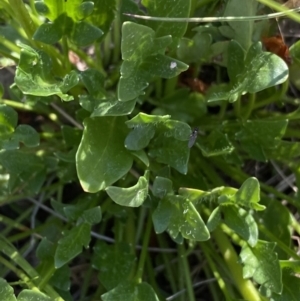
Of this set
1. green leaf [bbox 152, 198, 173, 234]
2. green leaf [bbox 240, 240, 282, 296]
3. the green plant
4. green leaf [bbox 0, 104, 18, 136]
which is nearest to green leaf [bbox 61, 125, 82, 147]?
the green plant

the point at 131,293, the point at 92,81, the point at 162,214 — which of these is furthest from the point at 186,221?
the point at 92,81

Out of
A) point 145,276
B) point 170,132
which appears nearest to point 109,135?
point 170,132

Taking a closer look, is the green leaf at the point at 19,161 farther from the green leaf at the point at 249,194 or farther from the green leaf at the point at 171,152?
the green leaf at the point at 249,194

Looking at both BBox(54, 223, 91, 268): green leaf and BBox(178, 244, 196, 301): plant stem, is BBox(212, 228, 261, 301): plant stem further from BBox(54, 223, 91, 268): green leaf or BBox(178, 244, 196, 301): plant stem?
BBox(54, 223, 91, 268): green leaf

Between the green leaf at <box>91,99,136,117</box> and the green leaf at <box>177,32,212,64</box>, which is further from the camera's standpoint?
the green leaf at <box>177,32,212,64</box>

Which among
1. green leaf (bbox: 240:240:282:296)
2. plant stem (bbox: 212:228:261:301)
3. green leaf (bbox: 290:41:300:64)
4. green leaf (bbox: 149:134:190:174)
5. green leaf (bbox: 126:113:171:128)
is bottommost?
plant stem (bbox: 212:228:261:301)

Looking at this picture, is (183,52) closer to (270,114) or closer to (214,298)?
(270,114)
